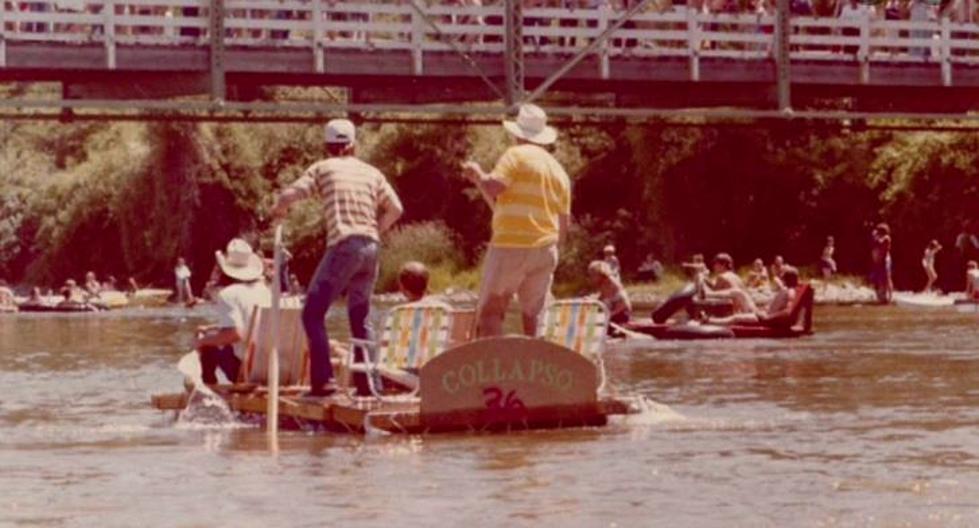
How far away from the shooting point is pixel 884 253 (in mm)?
56250

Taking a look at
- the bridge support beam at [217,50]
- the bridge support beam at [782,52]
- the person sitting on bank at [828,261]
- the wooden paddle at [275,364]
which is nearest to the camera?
the wooden paddle at [275,364]

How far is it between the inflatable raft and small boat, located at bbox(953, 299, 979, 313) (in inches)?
499

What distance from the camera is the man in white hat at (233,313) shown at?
1872 cm

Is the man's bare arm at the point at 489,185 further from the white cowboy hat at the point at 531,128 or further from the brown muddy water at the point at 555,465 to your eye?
the brown muddy water at the point at 555,465

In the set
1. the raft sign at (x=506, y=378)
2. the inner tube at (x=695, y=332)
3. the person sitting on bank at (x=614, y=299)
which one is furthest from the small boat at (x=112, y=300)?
the raft sign at (x=506, y=378)

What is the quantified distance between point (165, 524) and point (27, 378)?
14.3 m

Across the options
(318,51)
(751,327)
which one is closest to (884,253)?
(318,51)

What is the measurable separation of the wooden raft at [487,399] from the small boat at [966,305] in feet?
100

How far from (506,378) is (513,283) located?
3.50ft

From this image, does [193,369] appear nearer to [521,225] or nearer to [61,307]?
[521,225]

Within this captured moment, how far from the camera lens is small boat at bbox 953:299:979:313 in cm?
4792

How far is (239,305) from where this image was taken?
18781 millimetres

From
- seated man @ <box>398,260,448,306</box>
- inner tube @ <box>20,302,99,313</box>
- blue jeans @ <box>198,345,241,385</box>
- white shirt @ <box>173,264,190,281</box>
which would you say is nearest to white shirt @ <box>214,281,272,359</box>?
blue jeans @ <box>198,345,241,385</box>

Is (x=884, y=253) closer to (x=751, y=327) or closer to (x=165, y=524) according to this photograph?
(x=751, y=327)
